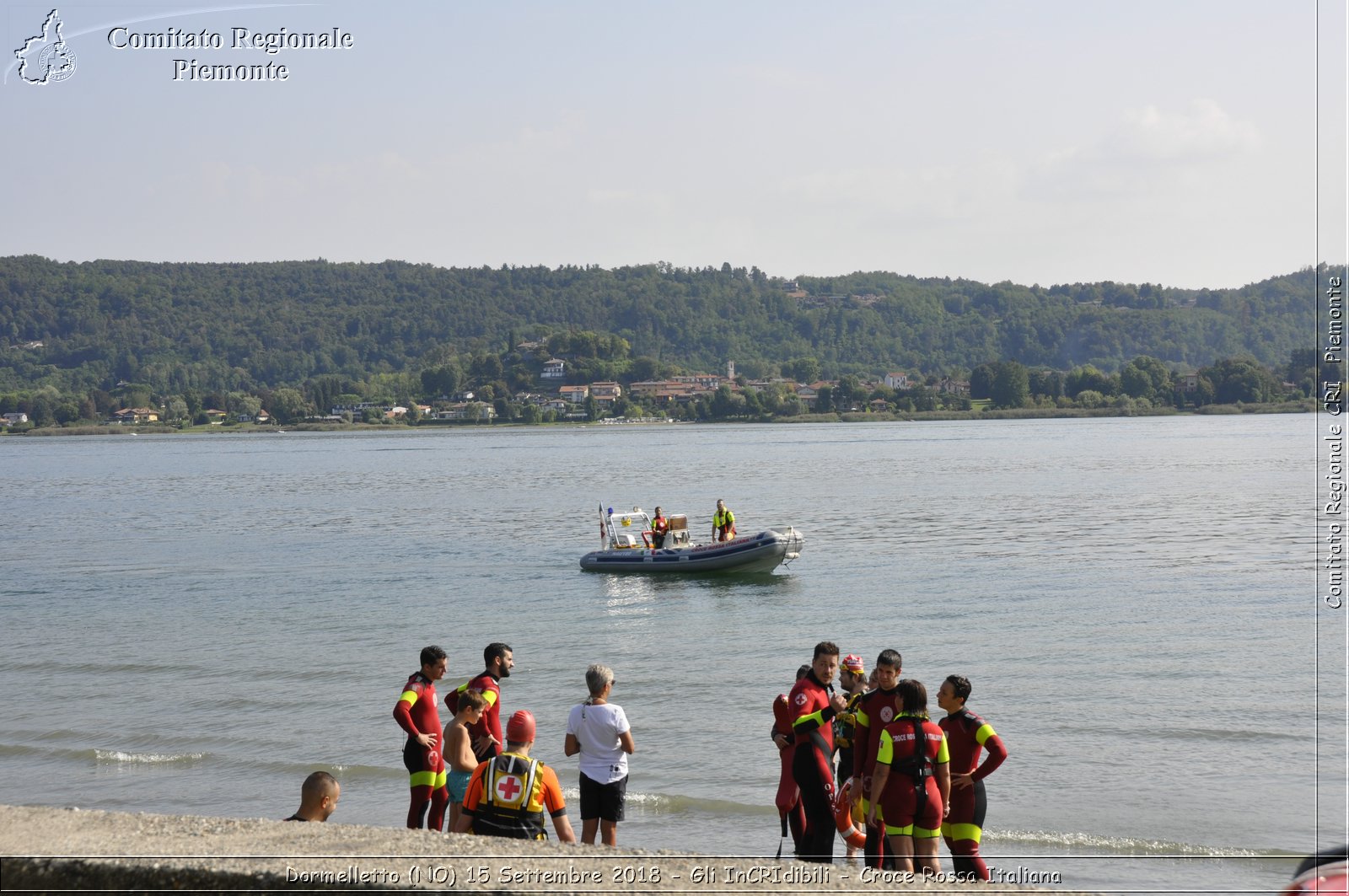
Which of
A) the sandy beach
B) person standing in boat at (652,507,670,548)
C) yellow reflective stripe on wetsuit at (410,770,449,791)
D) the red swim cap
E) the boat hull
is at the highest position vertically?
the sandy beach

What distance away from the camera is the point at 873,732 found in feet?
21.4

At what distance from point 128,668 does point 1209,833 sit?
15.4m

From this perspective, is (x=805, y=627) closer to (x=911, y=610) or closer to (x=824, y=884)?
(x=911, y=610)

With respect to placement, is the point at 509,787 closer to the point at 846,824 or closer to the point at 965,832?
the point at 846,824

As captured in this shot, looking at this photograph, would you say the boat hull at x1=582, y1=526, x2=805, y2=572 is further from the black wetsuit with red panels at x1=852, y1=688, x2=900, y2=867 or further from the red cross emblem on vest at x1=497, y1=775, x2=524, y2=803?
the red cross emblem on vest at x1=497, y1=775, x2=524, y2=803

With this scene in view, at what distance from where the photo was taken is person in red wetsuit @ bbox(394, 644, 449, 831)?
7.39 metres

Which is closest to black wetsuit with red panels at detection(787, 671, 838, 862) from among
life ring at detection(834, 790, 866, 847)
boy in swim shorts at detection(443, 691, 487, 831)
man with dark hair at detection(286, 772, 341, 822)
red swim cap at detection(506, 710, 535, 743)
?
life ring at detection(834, 790, 866, 847)

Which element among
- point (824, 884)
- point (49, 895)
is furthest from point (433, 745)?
point (824, 884)

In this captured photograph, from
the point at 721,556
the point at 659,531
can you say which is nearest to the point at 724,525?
the point at 721,556

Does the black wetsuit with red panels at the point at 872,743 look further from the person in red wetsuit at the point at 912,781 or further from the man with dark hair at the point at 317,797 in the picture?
the man with dark hair at the point at 317,797

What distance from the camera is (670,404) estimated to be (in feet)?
601

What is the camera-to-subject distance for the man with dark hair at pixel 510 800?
5.54 meters

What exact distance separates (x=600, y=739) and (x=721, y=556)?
1993cm

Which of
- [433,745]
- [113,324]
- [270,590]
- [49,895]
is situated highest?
[113,324]
